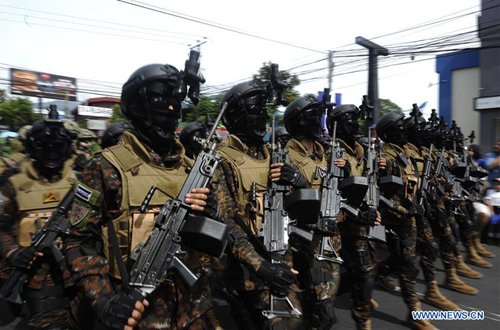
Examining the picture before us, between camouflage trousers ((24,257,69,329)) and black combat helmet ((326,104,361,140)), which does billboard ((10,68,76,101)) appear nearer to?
black combat helmet ((326,104,361,140))

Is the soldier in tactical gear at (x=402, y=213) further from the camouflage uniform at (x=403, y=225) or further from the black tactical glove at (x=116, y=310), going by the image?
the black tactical glove at (x=116, y=310)

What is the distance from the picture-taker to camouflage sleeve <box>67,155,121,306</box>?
179 centimetres

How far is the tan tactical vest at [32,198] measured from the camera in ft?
9.02

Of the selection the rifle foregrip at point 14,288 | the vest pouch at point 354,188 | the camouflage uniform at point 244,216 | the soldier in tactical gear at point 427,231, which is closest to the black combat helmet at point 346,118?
the vest pouch at point 354,188

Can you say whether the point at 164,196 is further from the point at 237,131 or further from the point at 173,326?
the point at 237,131

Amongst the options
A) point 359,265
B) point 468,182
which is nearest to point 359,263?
point 359,265

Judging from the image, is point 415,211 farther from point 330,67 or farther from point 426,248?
point 330,67

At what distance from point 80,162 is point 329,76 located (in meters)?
16.1

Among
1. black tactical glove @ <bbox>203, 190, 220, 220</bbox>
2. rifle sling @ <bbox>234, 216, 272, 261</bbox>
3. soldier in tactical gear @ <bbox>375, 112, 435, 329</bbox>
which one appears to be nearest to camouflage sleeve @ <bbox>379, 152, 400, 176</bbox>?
soldier in tactical gear @ <bbox>375, 112, 435, 329</bbox>

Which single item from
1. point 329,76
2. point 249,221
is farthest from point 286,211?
point 329,76

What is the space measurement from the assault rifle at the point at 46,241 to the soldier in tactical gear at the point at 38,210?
0.21ft

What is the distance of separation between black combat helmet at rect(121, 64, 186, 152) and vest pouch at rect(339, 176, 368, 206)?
1.93 m

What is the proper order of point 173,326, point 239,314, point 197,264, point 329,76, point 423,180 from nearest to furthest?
point 173,326 → point 197,264 → point 239,314 → point 423,180 → point 329,76

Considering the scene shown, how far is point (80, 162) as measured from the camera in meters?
3.77
